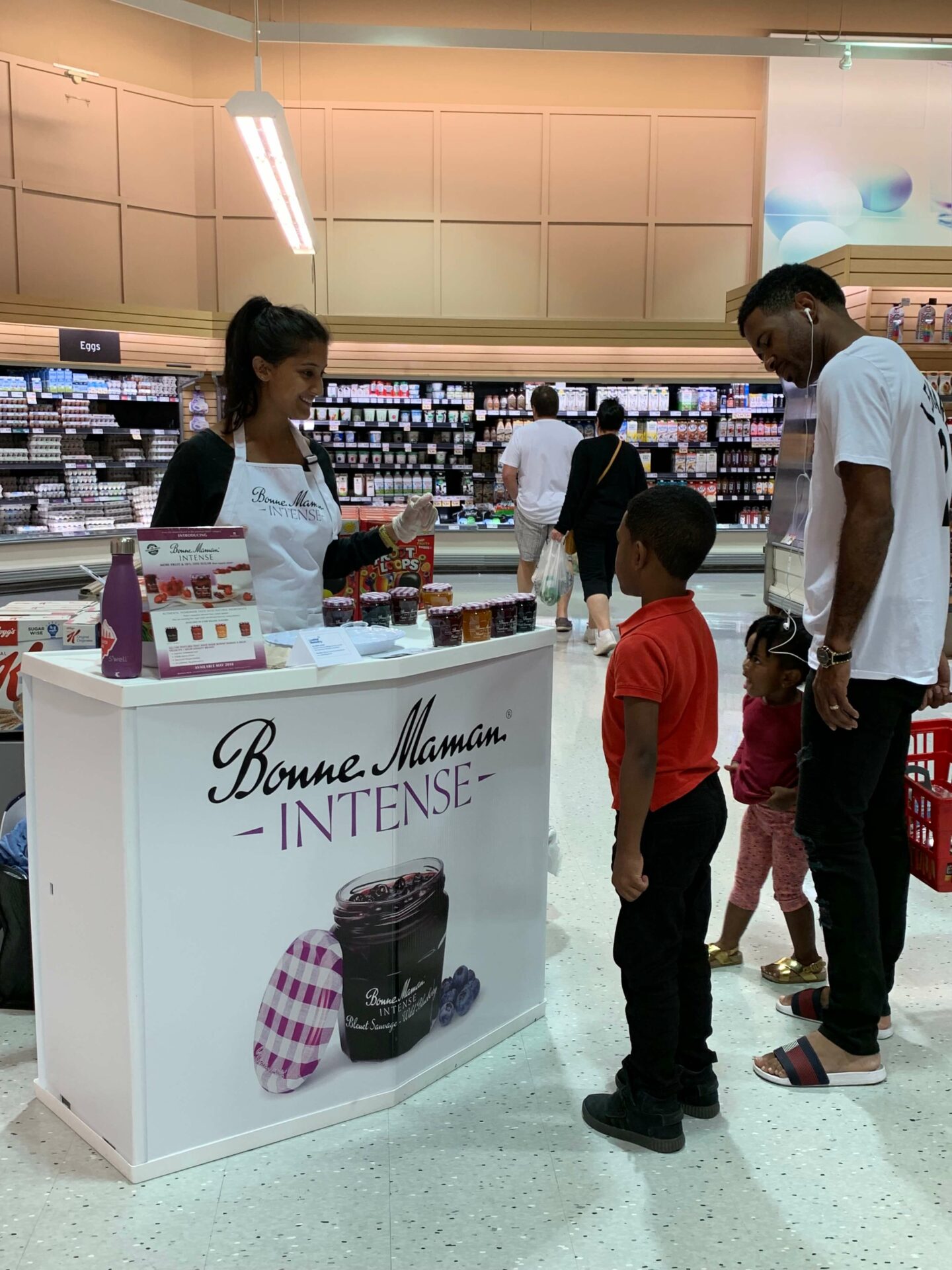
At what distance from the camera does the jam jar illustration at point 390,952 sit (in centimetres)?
214

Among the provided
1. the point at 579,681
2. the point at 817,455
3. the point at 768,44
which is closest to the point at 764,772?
the point at 817,455

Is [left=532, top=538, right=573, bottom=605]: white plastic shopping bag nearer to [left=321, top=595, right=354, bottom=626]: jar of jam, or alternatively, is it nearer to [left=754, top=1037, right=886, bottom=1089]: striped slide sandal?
[left=321, top=595, right=354, bottom=626]: jar of jam

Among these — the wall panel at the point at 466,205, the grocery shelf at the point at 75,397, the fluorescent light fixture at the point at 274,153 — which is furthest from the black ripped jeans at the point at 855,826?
the wall panel at the point at 466,205

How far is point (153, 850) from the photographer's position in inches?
75.1

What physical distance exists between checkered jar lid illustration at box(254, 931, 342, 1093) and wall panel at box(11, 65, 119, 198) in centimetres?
1166

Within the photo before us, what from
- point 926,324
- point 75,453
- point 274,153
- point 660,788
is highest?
point 274,153

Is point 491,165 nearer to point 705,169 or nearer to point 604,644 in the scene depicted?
point 705,169

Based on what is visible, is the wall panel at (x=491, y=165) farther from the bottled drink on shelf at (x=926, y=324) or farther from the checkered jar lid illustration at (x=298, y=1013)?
the checkered jar lid illustration at (x=298, y=1013)

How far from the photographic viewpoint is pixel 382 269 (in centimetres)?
1305

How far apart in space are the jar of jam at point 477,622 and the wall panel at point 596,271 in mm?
11489

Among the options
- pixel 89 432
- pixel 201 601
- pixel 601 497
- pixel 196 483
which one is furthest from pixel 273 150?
pixel 201 601

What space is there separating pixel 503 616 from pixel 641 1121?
1.03m

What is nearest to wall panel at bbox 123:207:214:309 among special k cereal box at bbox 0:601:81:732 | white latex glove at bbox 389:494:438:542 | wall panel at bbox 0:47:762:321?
wall panel at bbox 0:47:762:321

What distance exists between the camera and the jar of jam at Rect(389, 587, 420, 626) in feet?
8.07
